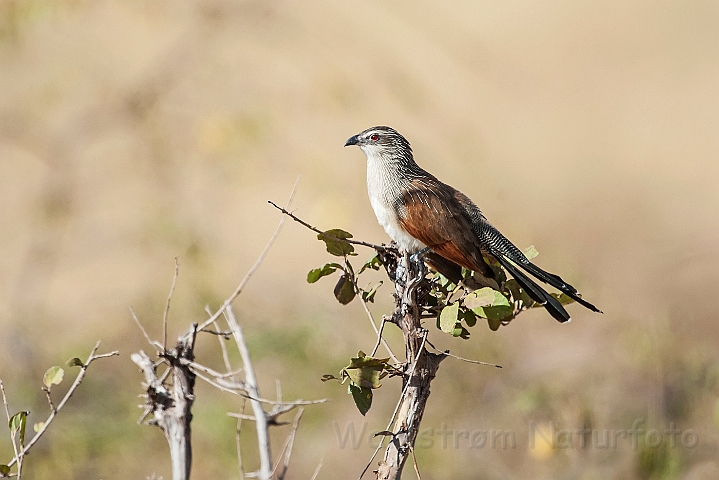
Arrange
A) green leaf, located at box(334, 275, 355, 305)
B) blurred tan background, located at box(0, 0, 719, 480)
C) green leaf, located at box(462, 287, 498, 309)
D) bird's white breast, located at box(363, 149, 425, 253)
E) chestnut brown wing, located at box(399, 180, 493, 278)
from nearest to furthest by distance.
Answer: green leaf, located at box(462, 287, 498, 309) < green leaf, located at box(334, 275, 355, 305) < chestnut brown wing, located at box(399, 180, 493, 278) < bird's white breast, located at box(363, 149, 425, 253) < blurred tan background, located at box(0, 0, 719, 480)

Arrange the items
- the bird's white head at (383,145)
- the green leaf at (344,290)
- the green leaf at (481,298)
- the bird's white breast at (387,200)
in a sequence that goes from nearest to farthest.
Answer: the green leaf at (481,298) → the green leaf at (344,290) → the bird's white breast at (387,200) → the bird's white head at (383,145)

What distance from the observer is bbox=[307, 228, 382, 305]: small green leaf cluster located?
193cm

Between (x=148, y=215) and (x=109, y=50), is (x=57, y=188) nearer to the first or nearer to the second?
(x=148, y=215)

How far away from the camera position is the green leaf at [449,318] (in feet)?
6.16

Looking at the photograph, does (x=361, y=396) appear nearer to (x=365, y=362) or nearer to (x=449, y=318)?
(x=365, y=362)

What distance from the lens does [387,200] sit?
301cm

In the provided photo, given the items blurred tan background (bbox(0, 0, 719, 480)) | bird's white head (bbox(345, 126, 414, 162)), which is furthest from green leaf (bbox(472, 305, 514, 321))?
blurred tan background (bbox(0, 0, 719, 480))

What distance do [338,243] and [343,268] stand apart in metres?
0.09

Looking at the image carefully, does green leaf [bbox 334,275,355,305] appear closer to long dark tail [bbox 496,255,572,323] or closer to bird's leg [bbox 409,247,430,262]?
bird's leg [bbox 409,247,430,262]

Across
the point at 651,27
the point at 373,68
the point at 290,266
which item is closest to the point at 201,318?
the point at 290,266

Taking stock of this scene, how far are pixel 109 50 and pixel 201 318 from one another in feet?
8.58

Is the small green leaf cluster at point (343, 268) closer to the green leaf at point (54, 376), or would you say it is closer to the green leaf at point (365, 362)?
the green leaf at point (365, 362)

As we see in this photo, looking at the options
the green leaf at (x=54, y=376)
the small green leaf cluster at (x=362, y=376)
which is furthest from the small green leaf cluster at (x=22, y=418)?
the small green leaf cluster at (x=362, y=376)

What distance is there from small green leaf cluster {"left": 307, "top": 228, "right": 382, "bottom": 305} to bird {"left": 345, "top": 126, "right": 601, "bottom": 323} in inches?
10.8
